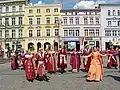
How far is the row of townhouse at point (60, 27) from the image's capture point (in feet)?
257

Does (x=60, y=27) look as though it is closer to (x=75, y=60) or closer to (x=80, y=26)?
(x=80, y=26)

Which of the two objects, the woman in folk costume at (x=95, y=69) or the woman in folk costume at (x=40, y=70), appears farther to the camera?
the woman in folk costume at (x=40, y=70)

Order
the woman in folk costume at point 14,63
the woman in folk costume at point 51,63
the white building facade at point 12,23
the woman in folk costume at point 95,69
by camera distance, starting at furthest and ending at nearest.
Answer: the white building facade at point 12,23
the woman in folk costume at point 14,63
the woman in folk costume at point 51,63
the woman in folk costume at point 95,69

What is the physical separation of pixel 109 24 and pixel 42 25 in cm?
1587

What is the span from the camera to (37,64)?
57.2 ft

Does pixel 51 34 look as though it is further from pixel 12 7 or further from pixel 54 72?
pixel 54 72

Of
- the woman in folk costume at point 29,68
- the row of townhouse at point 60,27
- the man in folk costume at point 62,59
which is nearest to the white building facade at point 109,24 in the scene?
the row of townhouse at point 60,27

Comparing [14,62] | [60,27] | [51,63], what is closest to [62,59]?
[51,63]

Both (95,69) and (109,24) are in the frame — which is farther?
(109,24)

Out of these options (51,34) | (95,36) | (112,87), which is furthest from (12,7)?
(112,87)

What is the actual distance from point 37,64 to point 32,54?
0.71 meters

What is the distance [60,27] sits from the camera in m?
79.6

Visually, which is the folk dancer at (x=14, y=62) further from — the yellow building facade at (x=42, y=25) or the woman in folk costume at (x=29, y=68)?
the yellow building facade at (x=42, y=25)

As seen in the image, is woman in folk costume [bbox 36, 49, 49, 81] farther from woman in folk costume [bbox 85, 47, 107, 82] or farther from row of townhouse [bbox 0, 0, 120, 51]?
row of townhouse [bbox 0, 0, 120, 51]
